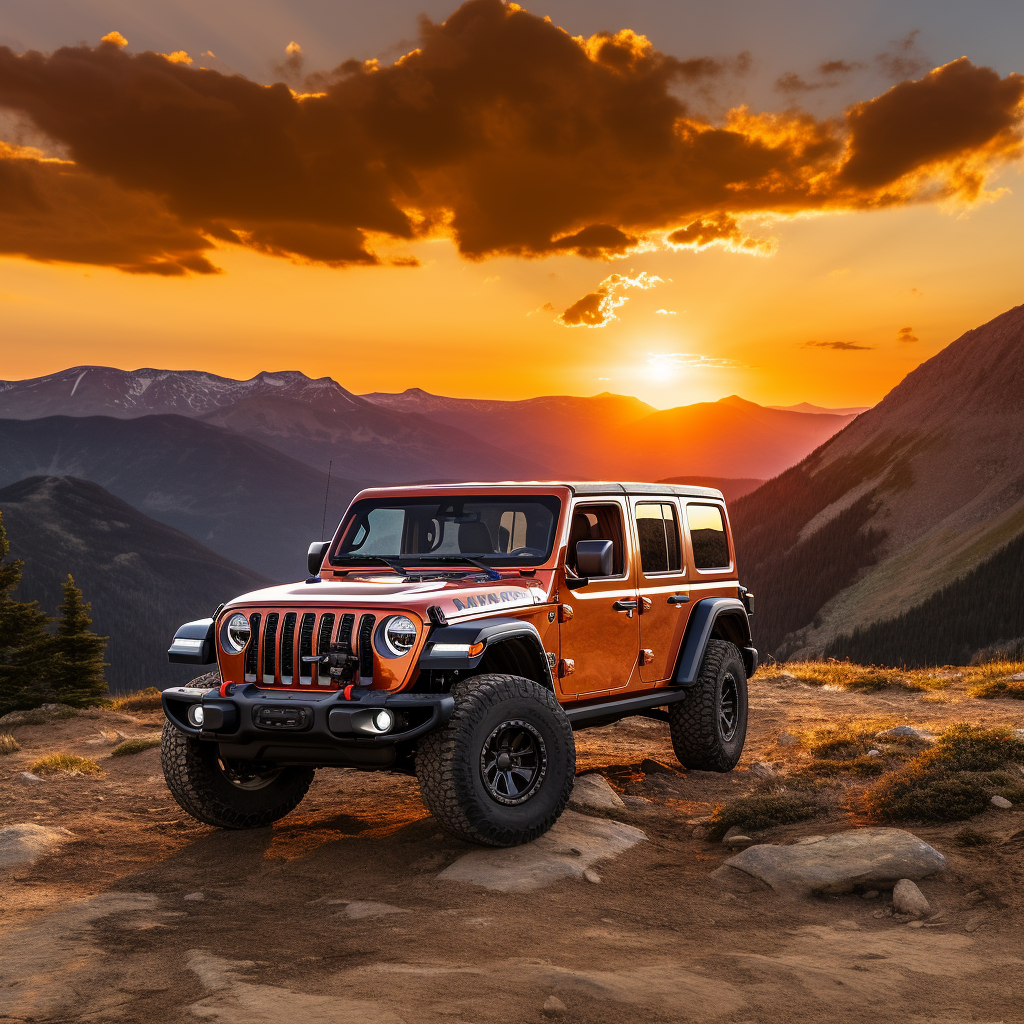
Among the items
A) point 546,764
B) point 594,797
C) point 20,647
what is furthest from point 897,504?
point 546,764

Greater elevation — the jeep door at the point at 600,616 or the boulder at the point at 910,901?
the jeep door at the point at 600,616

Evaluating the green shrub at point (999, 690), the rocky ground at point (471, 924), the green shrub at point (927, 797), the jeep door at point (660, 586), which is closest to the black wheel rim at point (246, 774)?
the rocky ground at point (471, 924)

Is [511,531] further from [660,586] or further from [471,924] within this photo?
[471,924]

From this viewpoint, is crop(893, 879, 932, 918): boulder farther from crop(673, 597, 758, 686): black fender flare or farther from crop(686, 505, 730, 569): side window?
crop(686, 505, 730, 569): side window

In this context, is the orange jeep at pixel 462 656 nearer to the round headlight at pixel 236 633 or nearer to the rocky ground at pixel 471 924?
the round headlight at pixel 236 633

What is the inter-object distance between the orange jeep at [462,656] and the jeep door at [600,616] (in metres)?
0.02

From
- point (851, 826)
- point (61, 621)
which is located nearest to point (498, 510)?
point (851, 826)

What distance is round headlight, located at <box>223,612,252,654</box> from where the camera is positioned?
7.32 m

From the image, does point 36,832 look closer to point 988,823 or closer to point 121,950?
point 121,950

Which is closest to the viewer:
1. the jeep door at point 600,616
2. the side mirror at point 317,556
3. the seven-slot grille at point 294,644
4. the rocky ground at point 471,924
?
the rocky ground at point 471,924

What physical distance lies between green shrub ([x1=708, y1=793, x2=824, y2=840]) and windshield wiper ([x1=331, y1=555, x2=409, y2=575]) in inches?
130

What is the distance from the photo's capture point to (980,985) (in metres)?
5.02

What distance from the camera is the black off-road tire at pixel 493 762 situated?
669 cm

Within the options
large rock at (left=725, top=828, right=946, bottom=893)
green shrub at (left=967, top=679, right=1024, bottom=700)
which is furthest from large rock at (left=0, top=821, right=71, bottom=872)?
green shrub at (left=967, top=679, right=1024, bottom=700)
